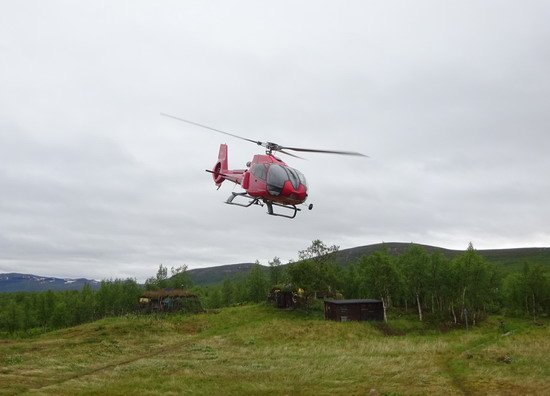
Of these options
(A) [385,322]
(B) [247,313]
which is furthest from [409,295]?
(B) [247,313]

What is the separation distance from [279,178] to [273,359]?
749 inches

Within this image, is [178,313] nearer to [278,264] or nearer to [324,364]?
[278,264]

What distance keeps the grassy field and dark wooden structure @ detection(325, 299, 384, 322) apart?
2976mm

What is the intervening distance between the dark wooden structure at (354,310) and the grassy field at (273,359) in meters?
2.98

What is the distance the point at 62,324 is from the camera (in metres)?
90.9

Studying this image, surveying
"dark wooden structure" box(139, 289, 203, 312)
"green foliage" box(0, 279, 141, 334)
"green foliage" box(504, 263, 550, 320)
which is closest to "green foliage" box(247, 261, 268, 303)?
"dark wooden structure" box(139, 289, 203, 312)

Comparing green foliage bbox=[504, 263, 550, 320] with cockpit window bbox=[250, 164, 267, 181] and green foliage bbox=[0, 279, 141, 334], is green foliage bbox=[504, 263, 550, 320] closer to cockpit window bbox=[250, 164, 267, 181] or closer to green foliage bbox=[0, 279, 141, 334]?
cockpit window bbox=[250, 164, 267, 181]

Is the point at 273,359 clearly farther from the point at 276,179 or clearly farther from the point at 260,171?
the point at 276,179

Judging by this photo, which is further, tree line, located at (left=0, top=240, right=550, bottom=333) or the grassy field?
tree line, located at (left=0, top=240, right=550, bottom=333)

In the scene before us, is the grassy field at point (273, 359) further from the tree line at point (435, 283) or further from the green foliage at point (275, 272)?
the green foliage at point (275, 272)

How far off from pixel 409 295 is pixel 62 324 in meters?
67.5

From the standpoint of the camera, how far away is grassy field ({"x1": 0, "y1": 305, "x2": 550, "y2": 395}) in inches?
1008

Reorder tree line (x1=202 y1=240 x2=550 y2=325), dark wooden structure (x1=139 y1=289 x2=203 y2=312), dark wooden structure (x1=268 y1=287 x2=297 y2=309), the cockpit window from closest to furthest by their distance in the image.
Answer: the cockpit window, tree line (x1=202 y1=240 x2=550 y2=325), dark wooden structure (x1=268 y1=287 x2=297 y2=309), dark wooden structure (x1=139 y1=289 x2=203 y2=312)

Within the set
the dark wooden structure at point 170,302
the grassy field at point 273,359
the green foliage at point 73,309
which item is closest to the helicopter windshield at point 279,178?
the grassy field at point 273,359
